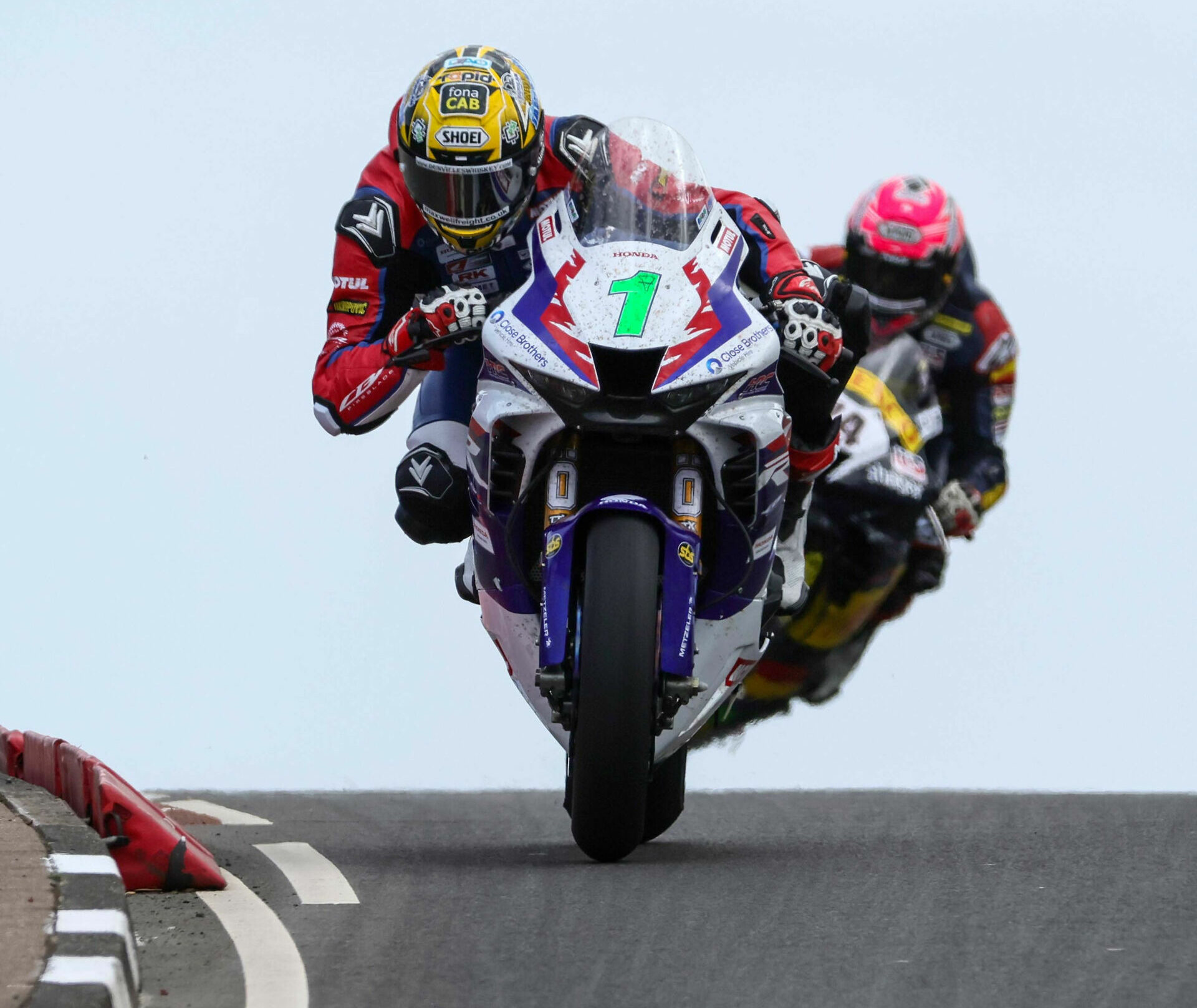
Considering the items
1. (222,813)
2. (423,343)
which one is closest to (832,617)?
(222,813)

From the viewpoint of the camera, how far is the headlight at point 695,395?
6.40 metres

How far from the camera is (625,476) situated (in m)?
6.57

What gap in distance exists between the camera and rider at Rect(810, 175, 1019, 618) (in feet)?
39.6

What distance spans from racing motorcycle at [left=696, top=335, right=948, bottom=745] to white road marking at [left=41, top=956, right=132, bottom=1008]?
6.29m

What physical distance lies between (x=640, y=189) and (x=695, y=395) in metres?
0.88

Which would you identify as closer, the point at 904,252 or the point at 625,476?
the point at 625,476

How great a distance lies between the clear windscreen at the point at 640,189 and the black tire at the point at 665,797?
5.52ft

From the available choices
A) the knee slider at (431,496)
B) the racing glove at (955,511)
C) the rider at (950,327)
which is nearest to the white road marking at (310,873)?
the knee slider at (431,496)

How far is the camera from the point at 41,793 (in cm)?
698

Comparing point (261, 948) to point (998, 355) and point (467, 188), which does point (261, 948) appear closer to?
point (467, 188)

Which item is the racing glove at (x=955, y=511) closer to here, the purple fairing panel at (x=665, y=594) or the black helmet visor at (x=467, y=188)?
the black helmet visor at (x=467, y=188)

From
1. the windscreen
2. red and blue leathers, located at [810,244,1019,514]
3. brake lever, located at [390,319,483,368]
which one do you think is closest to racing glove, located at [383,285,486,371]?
brake lever, located at [390,319,483,368]

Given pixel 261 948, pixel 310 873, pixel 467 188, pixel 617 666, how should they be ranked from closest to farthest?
1. pixel 261 948
2. pixel 617 666
3. pixel 310 873
4. pixel 467 188

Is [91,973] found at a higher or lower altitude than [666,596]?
lower
